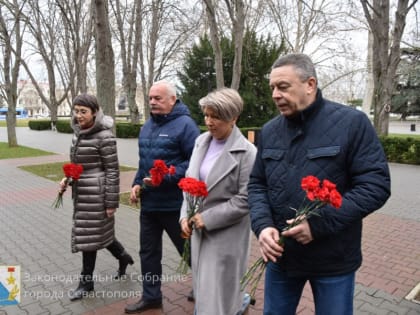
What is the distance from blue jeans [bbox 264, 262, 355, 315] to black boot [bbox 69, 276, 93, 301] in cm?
203

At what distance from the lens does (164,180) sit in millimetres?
2967

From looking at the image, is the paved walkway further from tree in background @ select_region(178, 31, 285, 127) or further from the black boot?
tree in background @ select_region(178, 31, 285, 127)

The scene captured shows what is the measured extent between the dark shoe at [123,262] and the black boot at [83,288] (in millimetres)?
397

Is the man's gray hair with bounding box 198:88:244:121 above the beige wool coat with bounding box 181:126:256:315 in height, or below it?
above

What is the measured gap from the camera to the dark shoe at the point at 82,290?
11.3ft

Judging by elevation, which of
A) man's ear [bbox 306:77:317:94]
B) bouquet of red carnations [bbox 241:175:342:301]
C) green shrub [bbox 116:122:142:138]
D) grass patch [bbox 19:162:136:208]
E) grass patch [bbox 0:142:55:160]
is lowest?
grass patch [bbox 19:162:136:208]

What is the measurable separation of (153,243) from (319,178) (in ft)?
6.05

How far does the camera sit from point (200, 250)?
96.9 inches

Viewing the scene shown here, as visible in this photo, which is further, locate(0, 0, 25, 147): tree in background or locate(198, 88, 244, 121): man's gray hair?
locate(0, 0, 25, 147): tree in background

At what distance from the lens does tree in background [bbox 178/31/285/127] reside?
21547 mm

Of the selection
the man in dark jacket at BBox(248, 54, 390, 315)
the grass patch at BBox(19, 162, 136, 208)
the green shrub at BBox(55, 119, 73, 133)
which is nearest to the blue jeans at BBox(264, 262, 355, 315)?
the man in dark jacket at BBox(248, 54, 390, 315)

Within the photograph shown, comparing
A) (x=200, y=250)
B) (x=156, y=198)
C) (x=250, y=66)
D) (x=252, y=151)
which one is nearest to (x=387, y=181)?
(x=252, y=151)

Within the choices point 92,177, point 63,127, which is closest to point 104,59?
point 92,177

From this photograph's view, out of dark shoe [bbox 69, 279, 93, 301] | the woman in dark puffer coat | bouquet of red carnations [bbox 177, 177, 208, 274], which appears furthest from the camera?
dark shoe [bbox 69, 279, 93, 301]
